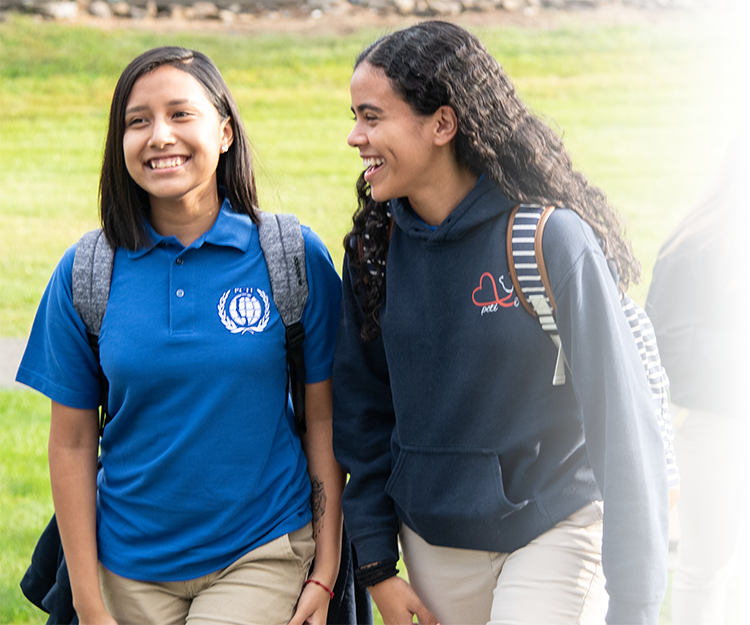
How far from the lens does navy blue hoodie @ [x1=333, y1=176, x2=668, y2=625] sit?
188 centimetres

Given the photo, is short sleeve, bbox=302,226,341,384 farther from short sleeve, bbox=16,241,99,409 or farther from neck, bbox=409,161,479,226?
short sleeve, bbox=16,241,99,409

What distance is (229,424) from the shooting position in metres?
2.23

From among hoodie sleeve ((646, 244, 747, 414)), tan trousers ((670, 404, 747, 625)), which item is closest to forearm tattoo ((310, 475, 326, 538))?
hoodie sleeve ((646, 244, 747, 414))

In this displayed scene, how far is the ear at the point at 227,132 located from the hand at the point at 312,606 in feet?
3.96

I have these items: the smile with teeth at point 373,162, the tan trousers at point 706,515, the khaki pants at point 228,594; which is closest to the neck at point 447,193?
the smile with teeth at point 373,162

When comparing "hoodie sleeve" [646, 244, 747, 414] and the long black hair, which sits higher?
the long black hair

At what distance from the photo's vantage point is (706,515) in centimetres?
328

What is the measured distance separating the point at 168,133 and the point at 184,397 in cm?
67

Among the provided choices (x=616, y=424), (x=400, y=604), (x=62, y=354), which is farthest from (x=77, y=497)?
(x=616, y=424)

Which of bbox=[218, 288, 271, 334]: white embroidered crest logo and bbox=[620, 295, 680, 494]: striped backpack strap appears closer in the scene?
bbox=[620, 295, 680, 494]: striped backpack strap

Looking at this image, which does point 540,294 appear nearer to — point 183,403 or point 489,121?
point 489,121

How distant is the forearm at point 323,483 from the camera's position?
237 cm

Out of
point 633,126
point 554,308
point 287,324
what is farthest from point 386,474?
point 633,126

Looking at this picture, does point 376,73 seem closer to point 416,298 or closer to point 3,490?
point 416,298
